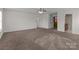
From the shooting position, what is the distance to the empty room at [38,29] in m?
1.88

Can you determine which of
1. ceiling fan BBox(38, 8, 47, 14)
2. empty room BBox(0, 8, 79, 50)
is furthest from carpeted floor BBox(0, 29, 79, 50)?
ceiling fan BBox(38, 8, 47, 14)

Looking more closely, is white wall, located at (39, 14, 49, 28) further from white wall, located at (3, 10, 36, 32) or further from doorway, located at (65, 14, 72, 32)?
doorway, located at (65, 14, 72, 32)

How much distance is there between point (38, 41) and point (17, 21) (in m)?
0.47

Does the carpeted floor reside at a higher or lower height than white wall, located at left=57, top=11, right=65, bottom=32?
lower

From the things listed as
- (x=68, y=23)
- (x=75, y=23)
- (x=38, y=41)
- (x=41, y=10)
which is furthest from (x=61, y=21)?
(x=38, y=41)

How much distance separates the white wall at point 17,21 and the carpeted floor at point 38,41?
0.08 m

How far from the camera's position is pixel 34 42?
191cm

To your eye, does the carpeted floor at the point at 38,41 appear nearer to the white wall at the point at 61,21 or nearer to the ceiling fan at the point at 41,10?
the white wall at the point at 61,21

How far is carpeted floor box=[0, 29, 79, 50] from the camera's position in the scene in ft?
6.18

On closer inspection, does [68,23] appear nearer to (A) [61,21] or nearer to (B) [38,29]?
(A) [61,21]

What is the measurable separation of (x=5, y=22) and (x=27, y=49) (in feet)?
1.79
